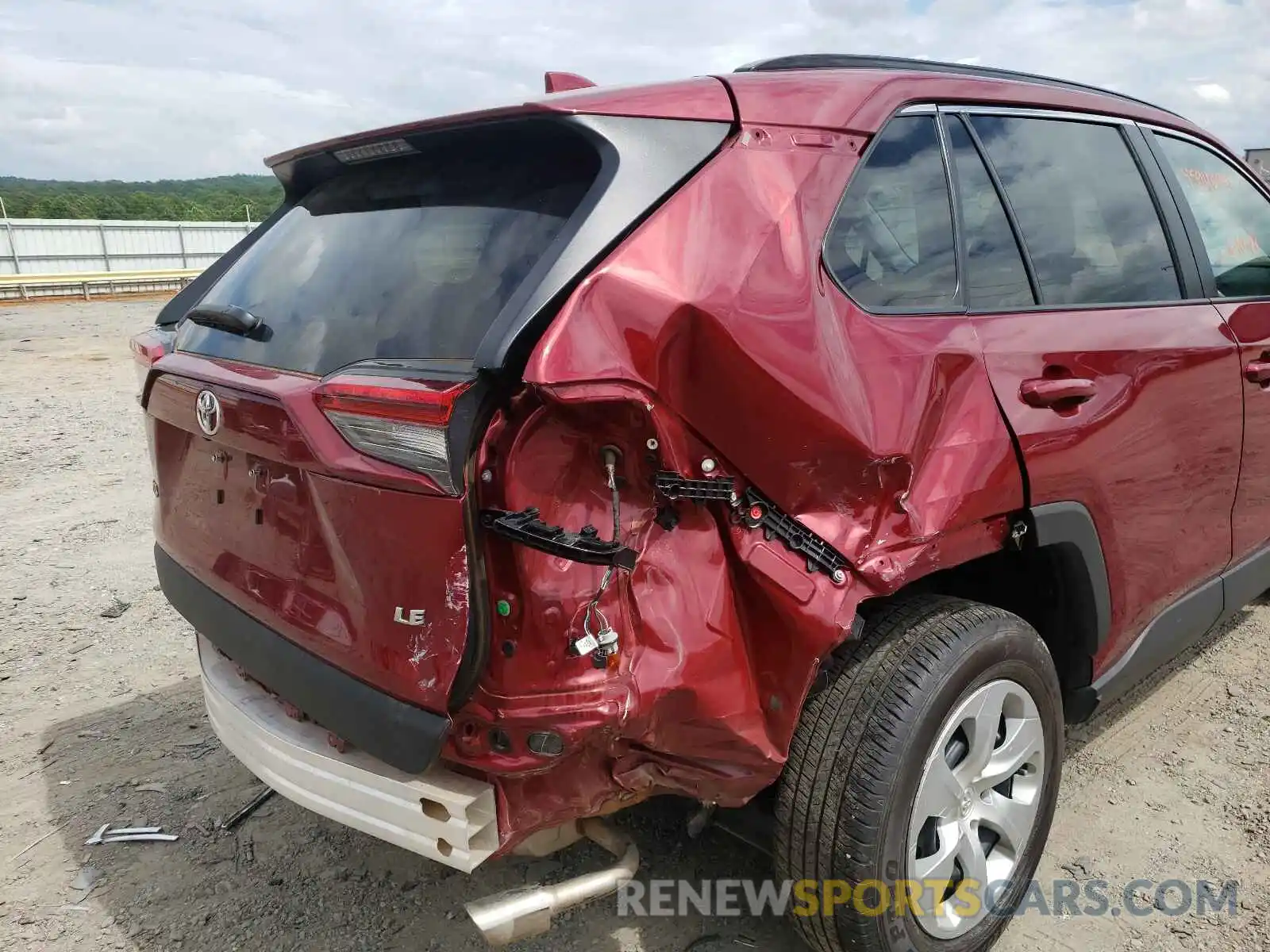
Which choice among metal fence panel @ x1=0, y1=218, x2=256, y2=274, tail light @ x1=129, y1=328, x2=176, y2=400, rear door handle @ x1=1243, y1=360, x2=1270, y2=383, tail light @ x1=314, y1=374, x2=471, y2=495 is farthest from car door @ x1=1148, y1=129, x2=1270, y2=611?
metal fence panel @ x1=0, y1=218, x2=256, y2=274

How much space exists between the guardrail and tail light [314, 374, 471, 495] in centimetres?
2068

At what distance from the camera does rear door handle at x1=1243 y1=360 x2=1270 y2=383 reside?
117 inches

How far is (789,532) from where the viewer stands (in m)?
1.85

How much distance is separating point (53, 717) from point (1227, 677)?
184 inches

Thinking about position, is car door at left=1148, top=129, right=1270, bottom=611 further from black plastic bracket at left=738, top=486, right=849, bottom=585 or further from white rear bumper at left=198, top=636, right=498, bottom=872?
white rear bumper at left=198, top=636, right=498, bottom=872

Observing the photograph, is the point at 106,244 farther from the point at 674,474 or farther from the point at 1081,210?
the point at 674,474

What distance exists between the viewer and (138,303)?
22.3 metres

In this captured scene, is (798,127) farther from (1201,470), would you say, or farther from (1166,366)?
(1201,470)

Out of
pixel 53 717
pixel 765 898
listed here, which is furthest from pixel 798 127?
pixel 53 717

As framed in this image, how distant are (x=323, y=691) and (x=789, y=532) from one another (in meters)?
1.03

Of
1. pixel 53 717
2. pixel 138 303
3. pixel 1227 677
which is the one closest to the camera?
pixel 53 717

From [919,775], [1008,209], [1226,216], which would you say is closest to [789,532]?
[919,775]

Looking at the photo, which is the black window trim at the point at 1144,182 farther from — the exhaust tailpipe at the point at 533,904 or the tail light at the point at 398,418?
the exhaust tailpipe at the point at 533,904

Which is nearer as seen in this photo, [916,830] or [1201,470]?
[916,830]
